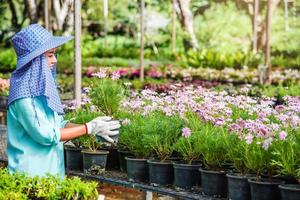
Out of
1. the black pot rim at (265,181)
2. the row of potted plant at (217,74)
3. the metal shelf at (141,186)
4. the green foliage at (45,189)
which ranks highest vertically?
the row of potted plant at (217,74)

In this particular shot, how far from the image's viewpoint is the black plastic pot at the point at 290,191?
4758 mm

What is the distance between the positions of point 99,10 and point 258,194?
35.8 metres

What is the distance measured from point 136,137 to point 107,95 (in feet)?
3.07

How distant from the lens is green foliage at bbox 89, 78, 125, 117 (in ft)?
22.9

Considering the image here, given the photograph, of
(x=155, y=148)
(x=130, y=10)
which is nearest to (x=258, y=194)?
(x=155, y=148)

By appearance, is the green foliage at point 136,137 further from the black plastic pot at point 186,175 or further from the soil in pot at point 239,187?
the soil in pot at point 239,187

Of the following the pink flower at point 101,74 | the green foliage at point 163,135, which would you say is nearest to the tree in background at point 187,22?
the pink flower at point 101,74

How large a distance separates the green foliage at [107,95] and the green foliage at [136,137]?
23.2 inches

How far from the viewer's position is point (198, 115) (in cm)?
631

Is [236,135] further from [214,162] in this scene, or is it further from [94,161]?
[94,161]

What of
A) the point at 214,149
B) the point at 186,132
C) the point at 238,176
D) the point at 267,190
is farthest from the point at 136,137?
the point at 267,190

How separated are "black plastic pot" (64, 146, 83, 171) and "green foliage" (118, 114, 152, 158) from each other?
→ 1.40ft

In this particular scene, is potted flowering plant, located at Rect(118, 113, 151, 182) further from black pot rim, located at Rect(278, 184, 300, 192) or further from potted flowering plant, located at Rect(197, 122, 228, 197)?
black pot rim, located at Rect(278, 184, 300, 192)

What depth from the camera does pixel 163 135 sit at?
5977 millimetres
